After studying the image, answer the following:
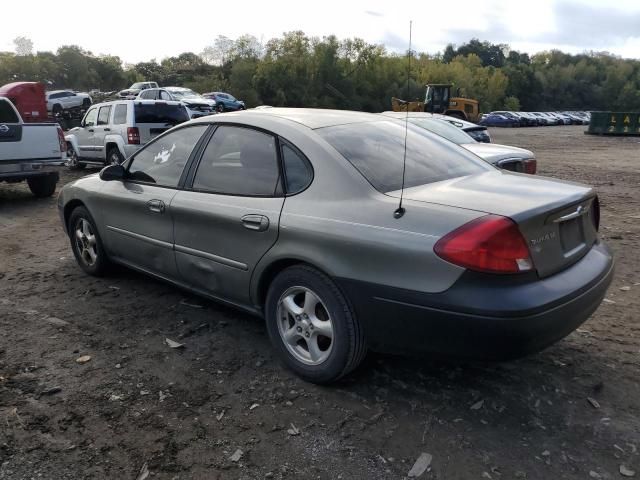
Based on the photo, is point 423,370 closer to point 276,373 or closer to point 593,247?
point 276,373

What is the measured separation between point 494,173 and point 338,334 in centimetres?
158

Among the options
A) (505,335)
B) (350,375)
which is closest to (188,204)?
(350,375)

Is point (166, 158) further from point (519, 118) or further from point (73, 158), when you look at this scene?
point (519, 118)

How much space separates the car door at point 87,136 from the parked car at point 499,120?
161ft

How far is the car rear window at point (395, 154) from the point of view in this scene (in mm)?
3270

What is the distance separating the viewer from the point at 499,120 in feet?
189

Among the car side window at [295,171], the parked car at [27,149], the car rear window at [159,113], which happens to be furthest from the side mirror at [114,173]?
the car rear window at [159,113]

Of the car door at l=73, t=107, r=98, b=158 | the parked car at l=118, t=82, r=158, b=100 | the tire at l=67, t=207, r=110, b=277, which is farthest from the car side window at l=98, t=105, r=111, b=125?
the parked car at l=118, t=82, r=158, b=100

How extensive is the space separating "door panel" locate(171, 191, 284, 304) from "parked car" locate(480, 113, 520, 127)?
2238 inches

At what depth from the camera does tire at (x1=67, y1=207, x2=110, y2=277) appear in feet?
16.6

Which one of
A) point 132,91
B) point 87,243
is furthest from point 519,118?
point 87,243

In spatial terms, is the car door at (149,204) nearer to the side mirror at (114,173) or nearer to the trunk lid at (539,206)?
the side mirror at (114,173)

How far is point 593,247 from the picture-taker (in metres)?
3.38

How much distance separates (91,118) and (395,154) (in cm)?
1221
